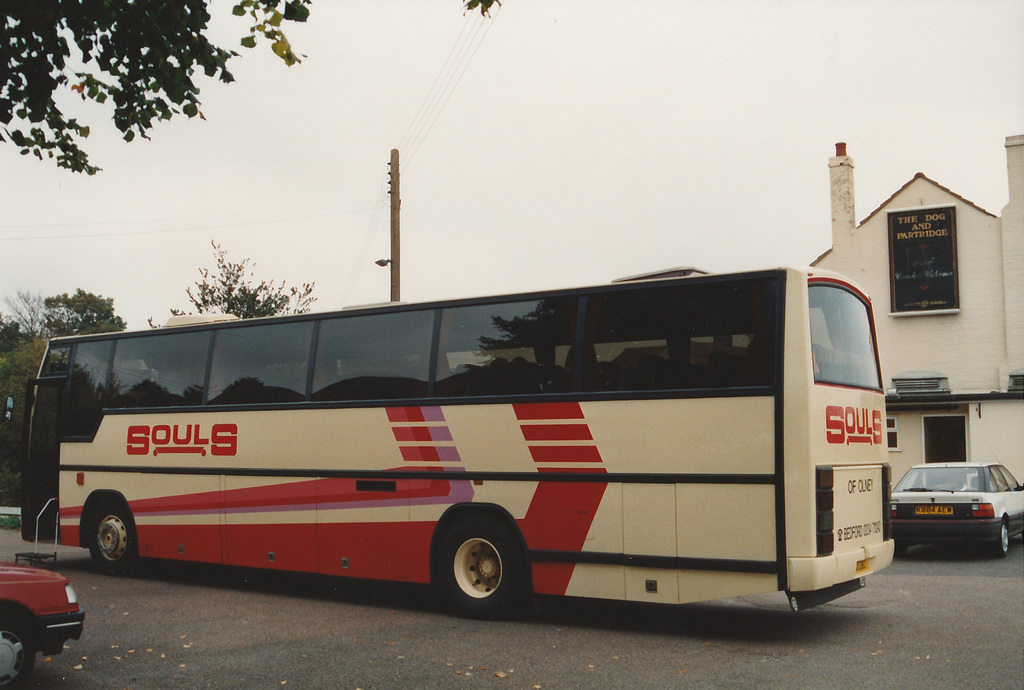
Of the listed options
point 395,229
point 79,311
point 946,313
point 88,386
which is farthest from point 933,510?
point 79,311

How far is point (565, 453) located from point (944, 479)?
393 inches

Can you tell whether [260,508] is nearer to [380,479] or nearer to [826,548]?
[380,479]

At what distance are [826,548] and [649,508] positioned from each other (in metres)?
1.60

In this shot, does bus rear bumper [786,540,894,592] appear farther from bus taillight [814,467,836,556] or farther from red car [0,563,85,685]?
red car [0,563,85,685]

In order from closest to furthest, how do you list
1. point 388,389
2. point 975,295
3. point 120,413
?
point 388,389 < point 120,413 < point 975,295

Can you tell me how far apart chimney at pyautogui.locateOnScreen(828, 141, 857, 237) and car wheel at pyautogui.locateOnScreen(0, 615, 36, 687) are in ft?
93.3

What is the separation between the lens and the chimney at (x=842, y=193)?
30.8m

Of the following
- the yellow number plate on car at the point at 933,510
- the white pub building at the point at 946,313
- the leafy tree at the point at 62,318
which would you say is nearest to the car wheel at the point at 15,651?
A: the yellow number plate on car at the point at 933,510

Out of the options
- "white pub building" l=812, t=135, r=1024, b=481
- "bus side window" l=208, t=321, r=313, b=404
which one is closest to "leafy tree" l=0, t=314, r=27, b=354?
"white pub building" l=812, t=135, r=1024, b=481

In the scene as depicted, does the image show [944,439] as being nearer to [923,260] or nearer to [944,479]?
[923,260]

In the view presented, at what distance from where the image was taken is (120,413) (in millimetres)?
13305

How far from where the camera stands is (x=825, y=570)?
8219mm

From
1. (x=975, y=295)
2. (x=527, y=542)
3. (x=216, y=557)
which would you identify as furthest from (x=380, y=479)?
(x=975, y=295)

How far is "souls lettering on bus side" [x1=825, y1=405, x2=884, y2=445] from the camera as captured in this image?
857cm
